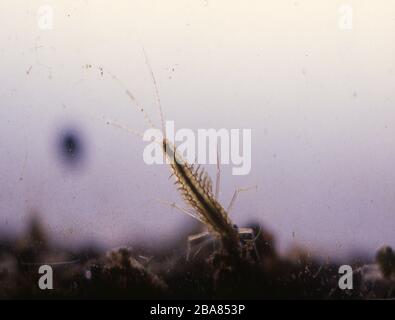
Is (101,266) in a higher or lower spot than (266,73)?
lower

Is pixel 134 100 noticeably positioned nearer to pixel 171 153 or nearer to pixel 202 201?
pixel 171 153

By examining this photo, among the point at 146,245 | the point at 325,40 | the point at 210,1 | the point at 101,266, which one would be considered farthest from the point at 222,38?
the point at 101,266

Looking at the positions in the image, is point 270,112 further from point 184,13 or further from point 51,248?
point 51,248

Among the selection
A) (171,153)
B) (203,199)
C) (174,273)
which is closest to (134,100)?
(171,153)

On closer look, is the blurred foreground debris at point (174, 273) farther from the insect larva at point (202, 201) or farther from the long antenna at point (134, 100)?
the long antenna at point (134, 100)

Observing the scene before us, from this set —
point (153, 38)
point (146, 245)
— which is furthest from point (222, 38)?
point (146, 245)

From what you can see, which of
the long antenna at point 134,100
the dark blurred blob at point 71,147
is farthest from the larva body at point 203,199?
the dark blurred blob at point 71,147

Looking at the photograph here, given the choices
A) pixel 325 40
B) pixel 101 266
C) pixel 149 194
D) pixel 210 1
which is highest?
pixel 210 1
